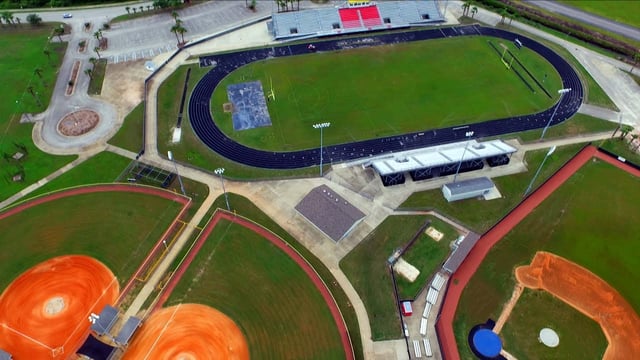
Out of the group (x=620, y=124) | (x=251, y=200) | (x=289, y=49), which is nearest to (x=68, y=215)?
(x=251, y=200)

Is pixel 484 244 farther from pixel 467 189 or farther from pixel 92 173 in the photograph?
pixel 92 173

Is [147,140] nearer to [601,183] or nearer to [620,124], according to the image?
[601,183]

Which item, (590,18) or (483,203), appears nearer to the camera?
(483,203)

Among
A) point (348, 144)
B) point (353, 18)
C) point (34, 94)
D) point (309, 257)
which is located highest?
point (353, 18)

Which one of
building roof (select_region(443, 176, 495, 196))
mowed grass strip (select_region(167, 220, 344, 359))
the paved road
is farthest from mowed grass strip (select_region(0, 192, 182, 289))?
the paved road

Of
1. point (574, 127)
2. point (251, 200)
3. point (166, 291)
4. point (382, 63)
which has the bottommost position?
point (166, 291)

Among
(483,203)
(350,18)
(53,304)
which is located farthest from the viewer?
(350,18)

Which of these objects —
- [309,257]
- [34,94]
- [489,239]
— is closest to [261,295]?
[309,257]
